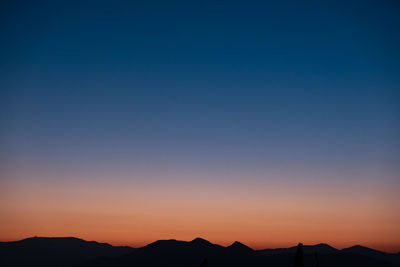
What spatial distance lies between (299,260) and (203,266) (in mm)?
5801

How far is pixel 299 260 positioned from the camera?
26547mm

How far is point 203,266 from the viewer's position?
26562mm
